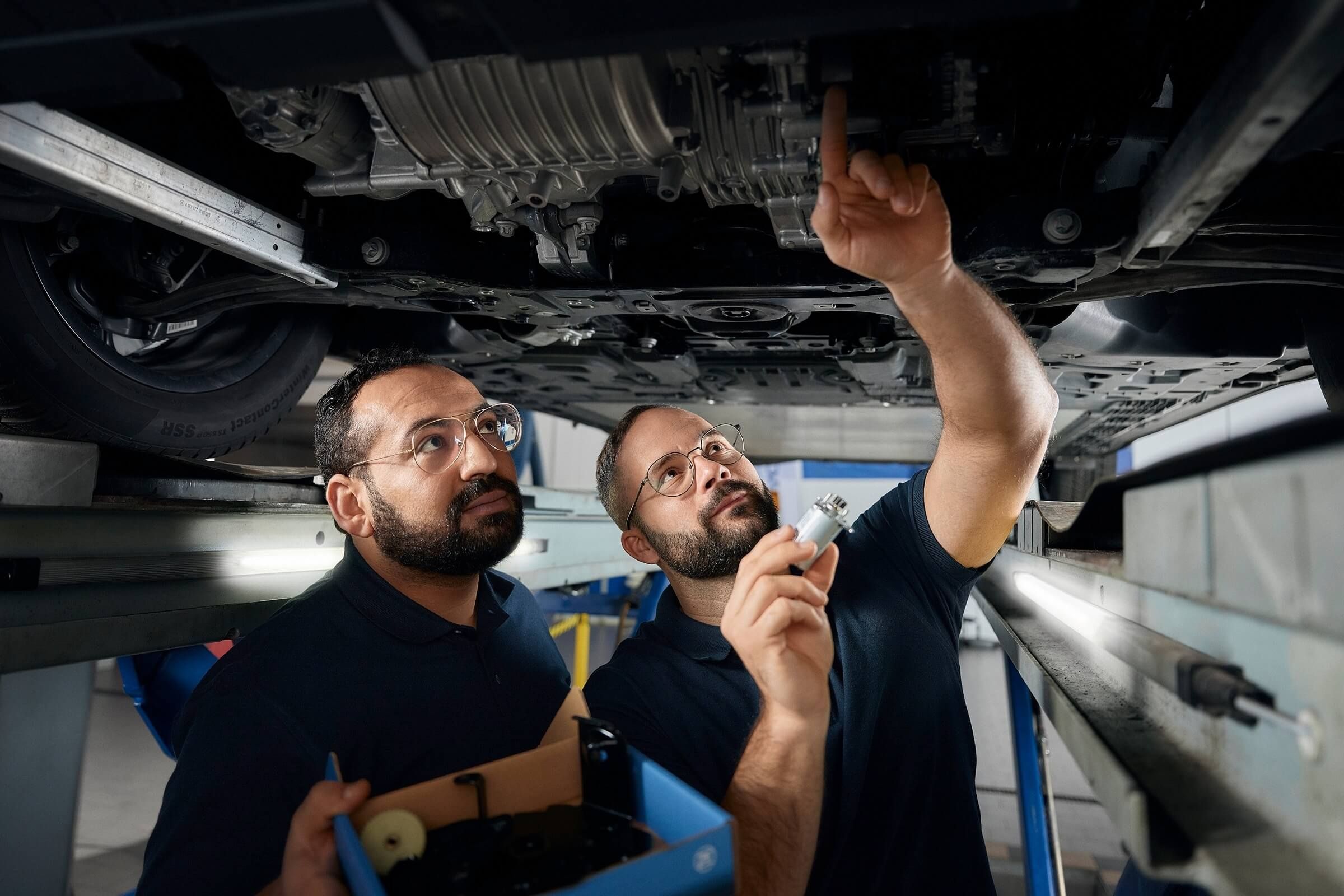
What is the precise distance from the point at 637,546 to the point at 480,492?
16.7 inches

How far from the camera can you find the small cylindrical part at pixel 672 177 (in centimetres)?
103

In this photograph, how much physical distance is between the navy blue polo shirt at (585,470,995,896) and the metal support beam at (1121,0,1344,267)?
703mm

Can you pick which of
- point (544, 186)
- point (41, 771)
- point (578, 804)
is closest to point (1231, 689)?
point (578, 804)

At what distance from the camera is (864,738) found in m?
1.33

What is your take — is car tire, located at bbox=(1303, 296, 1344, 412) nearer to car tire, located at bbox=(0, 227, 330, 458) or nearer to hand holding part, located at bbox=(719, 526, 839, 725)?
hand holding part, located at bbox=(719, 526, 839, 725)

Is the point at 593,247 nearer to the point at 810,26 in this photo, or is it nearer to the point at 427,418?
the point at 427,418

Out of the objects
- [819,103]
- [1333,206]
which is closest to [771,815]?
[819,103]

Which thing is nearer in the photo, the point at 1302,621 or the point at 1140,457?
the point at 1302,621

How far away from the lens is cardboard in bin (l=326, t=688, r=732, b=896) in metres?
0.63

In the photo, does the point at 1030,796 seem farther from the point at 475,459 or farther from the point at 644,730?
the point at 475,459

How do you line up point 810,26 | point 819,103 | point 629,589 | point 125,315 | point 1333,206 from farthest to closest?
point 629,589
point 125,315
point 1333,206
point 819,103
point 810,26

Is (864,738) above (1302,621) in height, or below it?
below

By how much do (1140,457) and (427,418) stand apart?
3.75 meters

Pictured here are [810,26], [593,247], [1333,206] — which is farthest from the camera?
[593,247]
